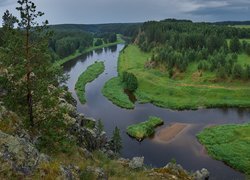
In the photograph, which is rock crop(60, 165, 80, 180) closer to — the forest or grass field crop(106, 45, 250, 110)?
the forest

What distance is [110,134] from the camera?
2557 inches

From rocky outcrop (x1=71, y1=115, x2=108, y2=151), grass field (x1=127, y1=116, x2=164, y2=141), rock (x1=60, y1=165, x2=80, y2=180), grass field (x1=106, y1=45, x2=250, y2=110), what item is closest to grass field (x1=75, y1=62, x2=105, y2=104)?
grass field (x1=106, y1=45, x2=250, y2=110)

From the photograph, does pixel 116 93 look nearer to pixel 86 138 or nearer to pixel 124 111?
pixel 124 111

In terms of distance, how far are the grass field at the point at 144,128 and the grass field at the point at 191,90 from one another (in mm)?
15911

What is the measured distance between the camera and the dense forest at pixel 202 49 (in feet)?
349

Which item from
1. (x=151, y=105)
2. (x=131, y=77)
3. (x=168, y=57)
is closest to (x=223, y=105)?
(x=151, y=105)

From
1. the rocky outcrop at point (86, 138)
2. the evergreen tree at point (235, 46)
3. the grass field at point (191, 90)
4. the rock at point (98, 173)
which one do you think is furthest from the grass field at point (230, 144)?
the evergreen tree at point (235, 46)

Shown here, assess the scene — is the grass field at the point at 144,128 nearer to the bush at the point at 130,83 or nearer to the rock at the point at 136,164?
the rock at the point at 136,164

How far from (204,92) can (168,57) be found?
3250 centimetres

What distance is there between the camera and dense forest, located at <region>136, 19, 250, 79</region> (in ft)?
349

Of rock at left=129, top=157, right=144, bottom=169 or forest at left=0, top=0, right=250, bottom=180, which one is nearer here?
forest at left=0, top=0, right=250, bottom=180

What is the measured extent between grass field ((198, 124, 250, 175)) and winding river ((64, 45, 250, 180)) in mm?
1304

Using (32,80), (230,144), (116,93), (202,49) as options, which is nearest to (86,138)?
(32,80)

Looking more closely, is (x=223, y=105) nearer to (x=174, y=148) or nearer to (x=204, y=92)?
(x=204, y=92)
